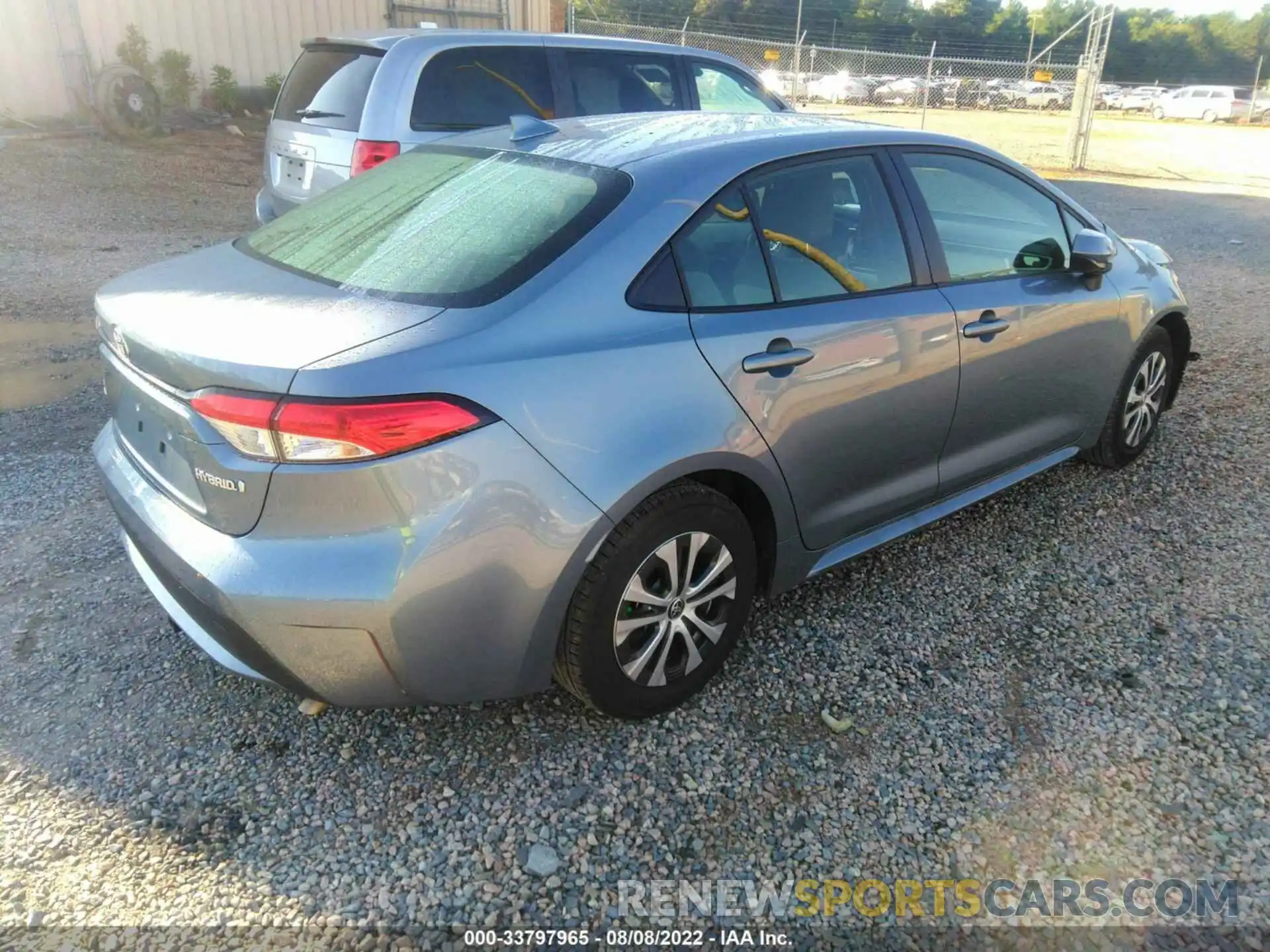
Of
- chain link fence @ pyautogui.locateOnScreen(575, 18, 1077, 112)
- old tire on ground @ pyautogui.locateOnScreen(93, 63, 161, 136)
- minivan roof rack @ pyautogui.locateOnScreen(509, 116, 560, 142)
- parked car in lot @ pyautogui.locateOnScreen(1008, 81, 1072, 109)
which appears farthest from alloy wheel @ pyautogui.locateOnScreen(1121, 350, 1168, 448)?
parked car in lot @ pyautogui.locateOnScreen(1008, 81, 1072, 109)

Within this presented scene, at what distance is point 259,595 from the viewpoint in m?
2.18

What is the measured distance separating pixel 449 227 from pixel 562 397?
0.73 metres

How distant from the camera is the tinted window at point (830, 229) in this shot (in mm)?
2883

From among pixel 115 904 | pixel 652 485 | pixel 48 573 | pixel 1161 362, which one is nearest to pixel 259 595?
pixel 115 904

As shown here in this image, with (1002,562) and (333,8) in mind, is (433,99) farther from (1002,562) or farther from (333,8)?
(333,8)

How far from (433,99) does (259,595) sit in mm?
4689

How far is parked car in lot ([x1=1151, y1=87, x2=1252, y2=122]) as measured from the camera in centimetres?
3506

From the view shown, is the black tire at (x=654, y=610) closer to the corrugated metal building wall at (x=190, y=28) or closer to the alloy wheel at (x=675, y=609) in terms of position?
the alloy wheel at (x=675, y=609)

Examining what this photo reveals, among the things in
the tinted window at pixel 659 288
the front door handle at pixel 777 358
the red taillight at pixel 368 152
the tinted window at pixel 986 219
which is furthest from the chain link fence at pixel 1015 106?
the tinted window at pixel 659 288

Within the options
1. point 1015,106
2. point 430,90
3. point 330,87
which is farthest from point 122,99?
point 1015,106

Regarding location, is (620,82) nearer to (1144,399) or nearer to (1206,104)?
(1144,399)

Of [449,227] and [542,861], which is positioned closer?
[542,861]

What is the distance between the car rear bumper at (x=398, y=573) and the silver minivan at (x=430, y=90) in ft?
13.5

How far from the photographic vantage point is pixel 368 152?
5734mm
